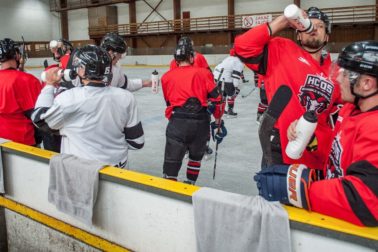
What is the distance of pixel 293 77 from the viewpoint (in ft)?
6.33

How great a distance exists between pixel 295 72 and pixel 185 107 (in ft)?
4.47

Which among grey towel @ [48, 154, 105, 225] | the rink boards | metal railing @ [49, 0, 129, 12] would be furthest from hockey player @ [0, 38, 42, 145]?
metal railing @ [49, 0, 129, 12]

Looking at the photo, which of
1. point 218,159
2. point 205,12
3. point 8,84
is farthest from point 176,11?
point 8,84

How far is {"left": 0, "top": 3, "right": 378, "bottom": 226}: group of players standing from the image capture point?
1234 mm

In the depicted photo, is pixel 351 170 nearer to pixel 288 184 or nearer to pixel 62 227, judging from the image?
pixel 288 184

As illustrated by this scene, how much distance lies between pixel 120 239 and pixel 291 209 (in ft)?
3.11

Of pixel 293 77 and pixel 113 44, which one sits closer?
pixel 293 77

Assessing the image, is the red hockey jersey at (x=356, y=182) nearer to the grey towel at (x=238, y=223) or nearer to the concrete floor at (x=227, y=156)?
the grey towel at (x=238, y=223)

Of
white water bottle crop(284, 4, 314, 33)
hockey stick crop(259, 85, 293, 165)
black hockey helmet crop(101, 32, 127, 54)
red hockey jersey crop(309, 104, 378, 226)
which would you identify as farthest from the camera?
black hockey helmet crop(101, 32, 127, 54)

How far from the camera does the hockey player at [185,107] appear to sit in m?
3.13

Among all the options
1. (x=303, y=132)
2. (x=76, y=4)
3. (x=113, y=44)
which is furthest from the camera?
(x=76, y=4)

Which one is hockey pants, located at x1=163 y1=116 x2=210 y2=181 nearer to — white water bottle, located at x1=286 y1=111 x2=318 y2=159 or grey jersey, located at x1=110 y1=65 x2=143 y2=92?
grey jersey, located at x1=110 y1=65 x2=143 y2=92

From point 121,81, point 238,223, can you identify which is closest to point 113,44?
point 121,81

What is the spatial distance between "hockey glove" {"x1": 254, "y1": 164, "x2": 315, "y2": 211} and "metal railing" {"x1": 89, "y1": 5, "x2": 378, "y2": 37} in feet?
56.9
